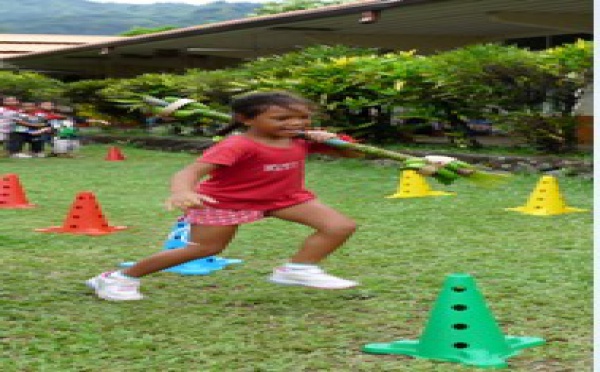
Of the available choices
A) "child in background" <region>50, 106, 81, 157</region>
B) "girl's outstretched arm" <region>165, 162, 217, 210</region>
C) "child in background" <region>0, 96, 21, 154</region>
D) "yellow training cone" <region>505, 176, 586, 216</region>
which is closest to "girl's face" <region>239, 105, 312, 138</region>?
"girl's outstretched arm" <region>165, 162, 217, 210</region>

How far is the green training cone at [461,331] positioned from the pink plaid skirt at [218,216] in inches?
56.4

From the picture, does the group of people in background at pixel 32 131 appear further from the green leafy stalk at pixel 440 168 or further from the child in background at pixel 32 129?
the green leafy stalk at pixel 440 168

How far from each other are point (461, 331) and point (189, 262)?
8.15 ft

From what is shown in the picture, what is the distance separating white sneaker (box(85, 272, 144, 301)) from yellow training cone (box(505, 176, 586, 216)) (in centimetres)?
464

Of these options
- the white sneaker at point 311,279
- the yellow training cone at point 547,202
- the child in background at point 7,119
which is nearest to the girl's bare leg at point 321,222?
the white sneaker at point 311,279

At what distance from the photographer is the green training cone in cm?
433

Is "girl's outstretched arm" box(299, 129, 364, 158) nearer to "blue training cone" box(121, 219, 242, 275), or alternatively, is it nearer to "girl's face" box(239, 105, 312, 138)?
"girl's face" box(239, 105, 312, 138)

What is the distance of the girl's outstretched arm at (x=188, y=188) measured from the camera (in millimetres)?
4871

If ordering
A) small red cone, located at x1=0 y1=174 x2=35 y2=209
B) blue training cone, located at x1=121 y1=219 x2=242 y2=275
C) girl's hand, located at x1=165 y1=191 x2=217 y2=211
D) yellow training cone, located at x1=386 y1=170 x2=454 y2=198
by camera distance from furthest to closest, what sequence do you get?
yellow training cone, located at x1=386 y1=170 x2=454 y2=198 < small red cone, located at x1=0 y1=174 x2=35 y2=209 < blue training cone, located at x1=121 y1=219 x2=242 y2=275 < girl's hand, located at x1=165 y1=191 x2=217 y2=211

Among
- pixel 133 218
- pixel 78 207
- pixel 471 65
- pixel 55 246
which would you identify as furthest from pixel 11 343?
pixel 471 65

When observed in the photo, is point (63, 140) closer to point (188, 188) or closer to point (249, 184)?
point (249, 184)

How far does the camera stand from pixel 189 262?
6.53 m

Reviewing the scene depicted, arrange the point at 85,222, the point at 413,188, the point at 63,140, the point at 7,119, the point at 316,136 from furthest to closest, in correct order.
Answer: the point at 63,140 → the point at 7,119 → the point at 413,188 → the point at 85,222 → the point at 316,136

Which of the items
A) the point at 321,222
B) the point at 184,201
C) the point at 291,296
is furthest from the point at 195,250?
the point at 184,201
